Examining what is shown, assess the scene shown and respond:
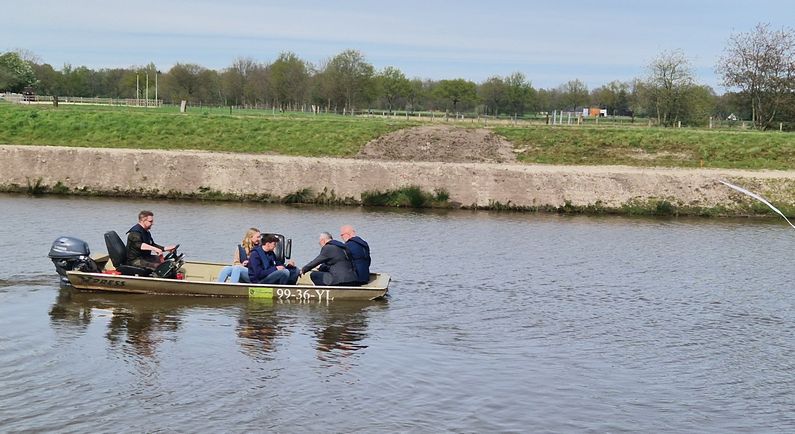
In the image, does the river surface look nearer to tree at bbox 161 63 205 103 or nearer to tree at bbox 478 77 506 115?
tree at bbox 478 77 506 115

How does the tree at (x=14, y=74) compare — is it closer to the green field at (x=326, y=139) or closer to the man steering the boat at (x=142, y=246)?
the green field at (x=326, y=139)

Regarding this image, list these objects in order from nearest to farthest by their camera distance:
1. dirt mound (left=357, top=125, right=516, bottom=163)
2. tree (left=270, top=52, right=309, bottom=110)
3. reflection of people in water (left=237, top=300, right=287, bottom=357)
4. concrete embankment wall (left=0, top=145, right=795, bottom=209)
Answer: reflection of people in water (left=237, top=300, right=287, bottom=357)
concrete embankment wall (left=0, top=145, right=795, bottom=209)
dirt mound (left=357, top=125, right=516, bottom=163)
tree (left=270, top=52, right=309, bottom=110)

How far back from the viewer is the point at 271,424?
42.0 feet

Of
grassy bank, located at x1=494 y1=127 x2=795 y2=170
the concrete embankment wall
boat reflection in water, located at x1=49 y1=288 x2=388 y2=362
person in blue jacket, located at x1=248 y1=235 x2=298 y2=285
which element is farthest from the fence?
boat reflection in water, located at x1=49 y1=288 x2=388 y2=362

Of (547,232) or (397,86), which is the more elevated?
(397,86)

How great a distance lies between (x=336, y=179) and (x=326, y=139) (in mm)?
10486

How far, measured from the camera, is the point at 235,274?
20.9 meters

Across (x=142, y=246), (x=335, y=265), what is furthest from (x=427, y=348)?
(x=142, y=246)

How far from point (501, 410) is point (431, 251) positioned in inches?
584

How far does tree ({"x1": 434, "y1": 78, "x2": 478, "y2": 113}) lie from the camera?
3863 inches

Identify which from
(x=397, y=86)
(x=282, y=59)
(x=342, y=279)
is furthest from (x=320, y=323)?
(x=282, y=59)

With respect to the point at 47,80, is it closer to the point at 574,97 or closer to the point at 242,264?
the point at 574,97

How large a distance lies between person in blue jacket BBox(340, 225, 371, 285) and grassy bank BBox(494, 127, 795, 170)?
30296mm

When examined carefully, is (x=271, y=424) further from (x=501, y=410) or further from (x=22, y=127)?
(x=22, y=127)
